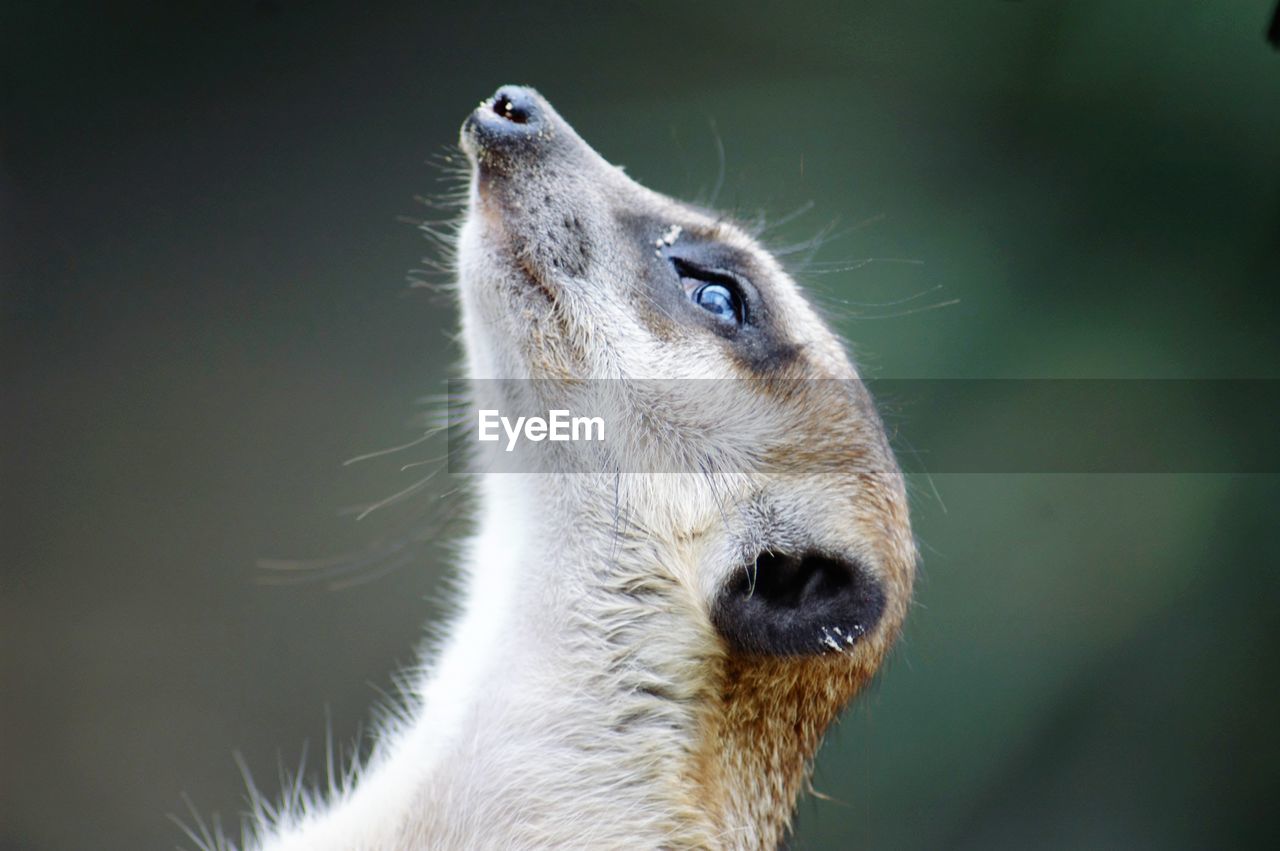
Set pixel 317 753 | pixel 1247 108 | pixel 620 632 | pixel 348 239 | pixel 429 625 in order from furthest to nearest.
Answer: pixel 348 239 < pixel 317 753 < pixel 1247 108 < pixel 429 625 < pixel 620 632

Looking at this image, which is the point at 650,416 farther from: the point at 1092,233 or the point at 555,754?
the point at 1092,233

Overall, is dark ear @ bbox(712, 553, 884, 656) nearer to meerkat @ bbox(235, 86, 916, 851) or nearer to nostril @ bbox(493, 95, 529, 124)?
meerkat @ bbox(235, 86, 916, 851)

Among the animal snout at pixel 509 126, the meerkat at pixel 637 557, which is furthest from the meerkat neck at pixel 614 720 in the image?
the animal snout at pixel 509 126

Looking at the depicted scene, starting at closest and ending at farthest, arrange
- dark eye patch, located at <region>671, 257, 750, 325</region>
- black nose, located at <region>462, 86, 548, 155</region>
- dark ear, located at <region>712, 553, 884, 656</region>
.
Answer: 1. dark ear, located at <region>712, 553, 884, 656</region>
2. black nose, located at <region>462, 86, 548, 155</region>
3. dark eye patch, located at <region>671, 257, 750, 325</region>

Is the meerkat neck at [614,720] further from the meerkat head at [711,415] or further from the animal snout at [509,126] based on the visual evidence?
the animal snout at [509,126]

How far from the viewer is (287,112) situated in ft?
14.0

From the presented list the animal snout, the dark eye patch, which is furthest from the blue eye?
the animal snout

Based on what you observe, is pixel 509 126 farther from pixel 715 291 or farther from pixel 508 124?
pixel 715 291

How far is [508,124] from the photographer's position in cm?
198

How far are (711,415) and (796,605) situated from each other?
0.37m

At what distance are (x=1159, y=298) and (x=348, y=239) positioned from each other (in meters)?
3.19

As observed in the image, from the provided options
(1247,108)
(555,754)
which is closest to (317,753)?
(555,754)

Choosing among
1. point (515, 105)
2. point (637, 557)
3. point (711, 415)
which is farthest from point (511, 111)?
point (637, 557)

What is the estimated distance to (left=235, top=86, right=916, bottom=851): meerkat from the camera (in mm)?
1832
